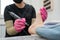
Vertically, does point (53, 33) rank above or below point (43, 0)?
below

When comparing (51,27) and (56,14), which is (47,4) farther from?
(51,27)

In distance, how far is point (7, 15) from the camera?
109 centimetres

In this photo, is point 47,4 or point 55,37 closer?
point 55,37

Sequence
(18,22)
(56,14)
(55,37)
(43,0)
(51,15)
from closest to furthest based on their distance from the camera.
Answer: (55,37) < (18,22) < (56,14) < (51,15) < (43,0)

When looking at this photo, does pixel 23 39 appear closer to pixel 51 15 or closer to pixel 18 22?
pixel 18 22

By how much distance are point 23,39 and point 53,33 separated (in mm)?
128

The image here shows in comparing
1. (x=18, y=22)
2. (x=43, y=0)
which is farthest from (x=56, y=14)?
(x=18, y=22)

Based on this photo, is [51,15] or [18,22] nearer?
[18,22]

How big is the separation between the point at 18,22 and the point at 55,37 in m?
0.30

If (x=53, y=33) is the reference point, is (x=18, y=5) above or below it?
above

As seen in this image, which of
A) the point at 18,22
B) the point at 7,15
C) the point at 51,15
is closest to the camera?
the point at 18,22

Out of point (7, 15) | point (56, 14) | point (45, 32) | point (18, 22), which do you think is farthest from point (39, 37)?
point (56, 14)

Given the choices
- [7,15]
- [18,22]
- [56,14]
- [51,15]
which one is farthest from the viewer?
[51,15]

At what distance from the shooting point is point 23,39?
0.57 m
